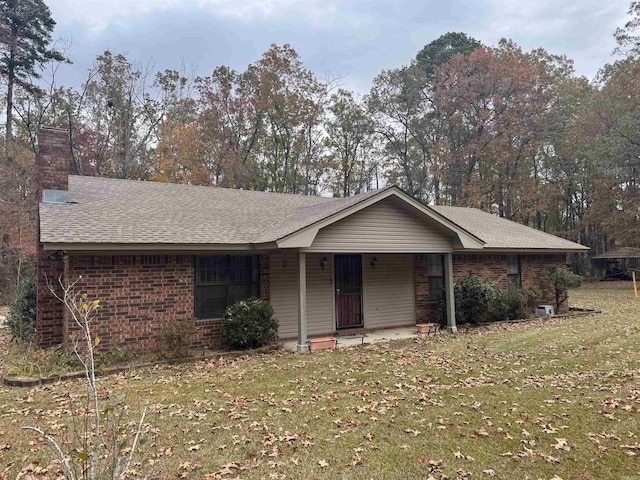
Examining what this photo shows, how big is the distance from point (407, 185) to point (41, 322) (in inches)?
1022

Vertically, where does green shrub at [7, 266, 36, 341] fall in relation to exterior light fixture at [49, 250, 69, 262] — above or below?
below

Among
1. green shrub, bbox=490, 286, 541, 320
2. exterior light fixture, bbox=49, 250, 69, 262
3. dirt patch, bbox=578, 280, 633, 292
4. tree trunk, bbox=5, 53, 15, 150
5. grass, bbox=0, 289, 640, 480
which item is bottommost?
grass, bbox=0, 289, 640, 480

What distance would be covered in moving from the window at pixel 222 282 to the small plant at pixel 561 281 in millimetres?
10059

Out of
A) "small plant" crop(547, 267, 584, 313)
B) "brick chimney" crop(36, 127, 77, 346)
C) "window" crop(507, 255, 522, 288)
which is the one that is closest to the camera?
"brick chimney" crop(36, 127, 77, 346)

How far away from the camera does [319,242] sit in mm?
8828

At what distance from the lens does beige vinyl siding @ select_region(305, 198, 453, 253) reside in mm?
9070

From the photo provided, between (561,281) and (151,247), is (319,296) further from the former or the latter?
(561,281)

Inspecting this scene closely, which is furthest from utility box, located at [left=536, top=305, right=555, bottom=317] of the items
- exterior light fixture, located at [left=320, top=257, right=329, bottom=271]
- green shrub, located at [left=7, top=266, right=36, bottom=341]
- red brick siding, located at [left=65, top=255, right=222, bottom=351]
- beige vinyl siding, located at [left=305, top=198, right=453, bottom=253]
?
green shrub, located at [left=7, top=266, right=36, bottom=341]

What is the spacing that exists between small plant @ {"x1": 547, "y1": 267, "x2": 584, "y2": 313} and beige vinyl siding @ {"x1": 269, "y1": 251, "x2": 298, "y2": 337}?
903 centimetres

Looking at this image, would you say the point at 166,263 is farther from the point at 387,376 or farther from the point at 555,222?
the point at 555,222

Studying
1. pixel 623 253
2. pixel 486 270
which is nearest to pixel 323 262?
pixel 486 270

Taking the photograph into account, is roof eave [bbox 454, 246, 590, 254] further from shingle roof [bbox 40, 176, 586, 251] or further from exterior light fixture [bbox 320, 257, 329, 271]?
exterior light fixture [bbox 320, 257, 329, 271]

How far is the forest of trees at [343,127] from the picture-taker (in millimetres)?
22453

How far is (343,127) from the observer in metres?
27.9
